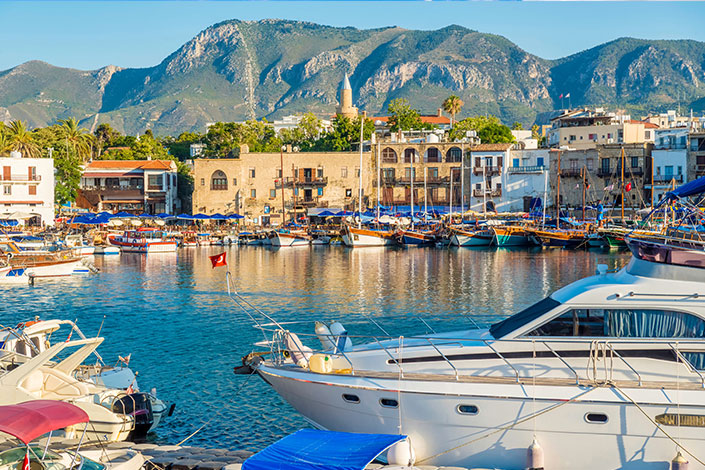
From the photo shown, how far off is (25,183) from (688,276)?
84.5 m

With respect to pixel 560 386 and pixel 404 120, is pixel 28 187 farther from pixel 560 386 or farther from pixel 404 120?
pixel 560 386

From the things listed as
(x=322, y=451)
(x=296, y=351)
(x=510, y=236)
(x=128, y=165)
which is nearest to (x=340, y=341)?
(x=296, y=351)

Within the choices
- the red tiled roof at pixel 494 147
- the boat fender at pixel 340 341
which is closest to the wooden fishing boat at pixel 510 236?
the red tiled roof at pixel 494 147

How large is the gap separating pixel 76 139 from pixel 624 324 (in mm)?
103850

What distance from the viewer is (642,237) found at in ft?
56.1

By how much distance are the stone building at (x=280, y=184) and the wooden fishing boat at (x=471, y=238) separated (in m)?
26.8

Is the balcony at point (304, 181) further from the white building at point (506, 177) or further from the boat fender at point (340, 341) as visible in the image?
the boat fender at point (340, 341)

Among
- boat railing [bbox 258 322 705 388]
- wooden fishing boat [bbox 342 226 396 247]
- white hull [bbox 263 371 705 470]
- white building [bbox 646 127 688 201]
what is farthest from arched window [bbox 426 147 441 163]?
white hull [bbox 263 371 705 470]

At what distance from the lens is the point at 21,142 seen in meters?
93.9

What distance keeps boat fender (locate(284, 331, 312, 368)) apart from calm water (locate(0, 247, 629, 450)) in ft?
9.10

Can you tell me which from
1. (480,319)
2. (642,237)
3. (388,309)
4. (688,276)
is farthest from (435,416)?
(388,309)

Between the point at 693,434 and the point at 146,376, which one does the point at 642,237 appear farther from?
the point at 146,376

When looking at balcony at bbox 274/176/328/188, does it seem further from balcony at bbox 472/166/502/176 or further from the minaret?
the minaret

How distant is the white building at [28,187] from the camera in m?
85.0
